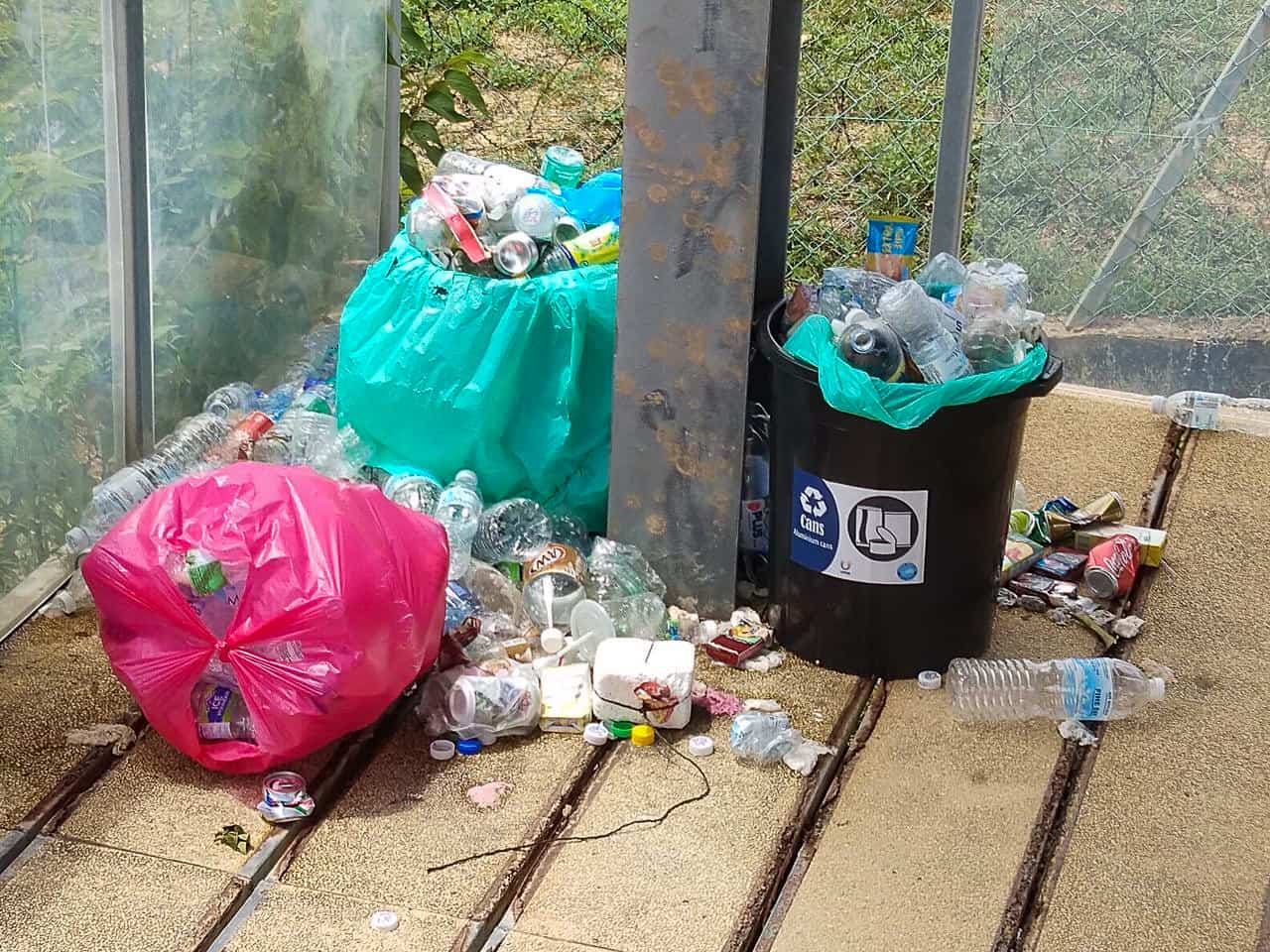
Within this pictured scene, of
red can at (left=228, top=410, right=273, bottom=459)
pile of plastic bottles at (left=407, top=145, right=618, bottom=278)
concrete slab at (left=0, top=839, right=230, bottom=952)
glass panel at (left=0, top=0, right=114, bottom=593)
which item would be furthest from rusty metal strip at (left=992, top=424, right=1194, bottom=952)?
glass panel at (left=0, top=0, right=114, bottom=593)

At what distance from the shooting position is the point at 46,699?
3189 mm

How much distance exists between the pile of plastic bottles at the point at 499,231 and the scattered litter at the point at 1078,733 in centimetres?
148

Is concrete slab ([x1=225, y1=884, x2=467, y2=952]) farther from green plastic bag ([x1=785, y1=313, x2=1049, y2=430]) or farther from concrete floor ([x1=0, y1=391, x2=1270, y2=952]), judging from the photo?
green plastic bag ([x1=785, y1=313, x2=1049, y2=430])

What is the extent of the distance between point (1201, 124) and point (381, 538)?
283 cm

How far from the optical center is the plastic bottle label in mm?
3225

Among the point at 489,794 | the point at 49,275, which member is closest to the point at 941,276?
the point at 489,794

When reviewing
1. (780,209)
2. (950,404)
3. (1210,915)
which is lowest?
(1210,915)

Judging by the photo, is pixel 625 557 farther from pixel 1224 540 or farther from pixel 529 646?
pixel 1224 540

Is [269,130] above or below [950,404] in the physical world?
above

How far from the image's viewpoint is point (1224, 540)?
13.2ft

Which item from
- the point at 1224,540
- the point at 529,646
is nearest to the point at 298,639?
the point at 529,646

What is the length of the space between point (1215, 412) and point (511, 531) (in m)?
2.20

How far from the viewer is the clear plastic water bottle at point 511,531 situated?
12.2ft

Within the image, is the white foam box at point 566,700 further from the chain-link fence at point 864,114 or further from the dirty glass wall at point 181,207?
the chain-link fence at point 864,114
